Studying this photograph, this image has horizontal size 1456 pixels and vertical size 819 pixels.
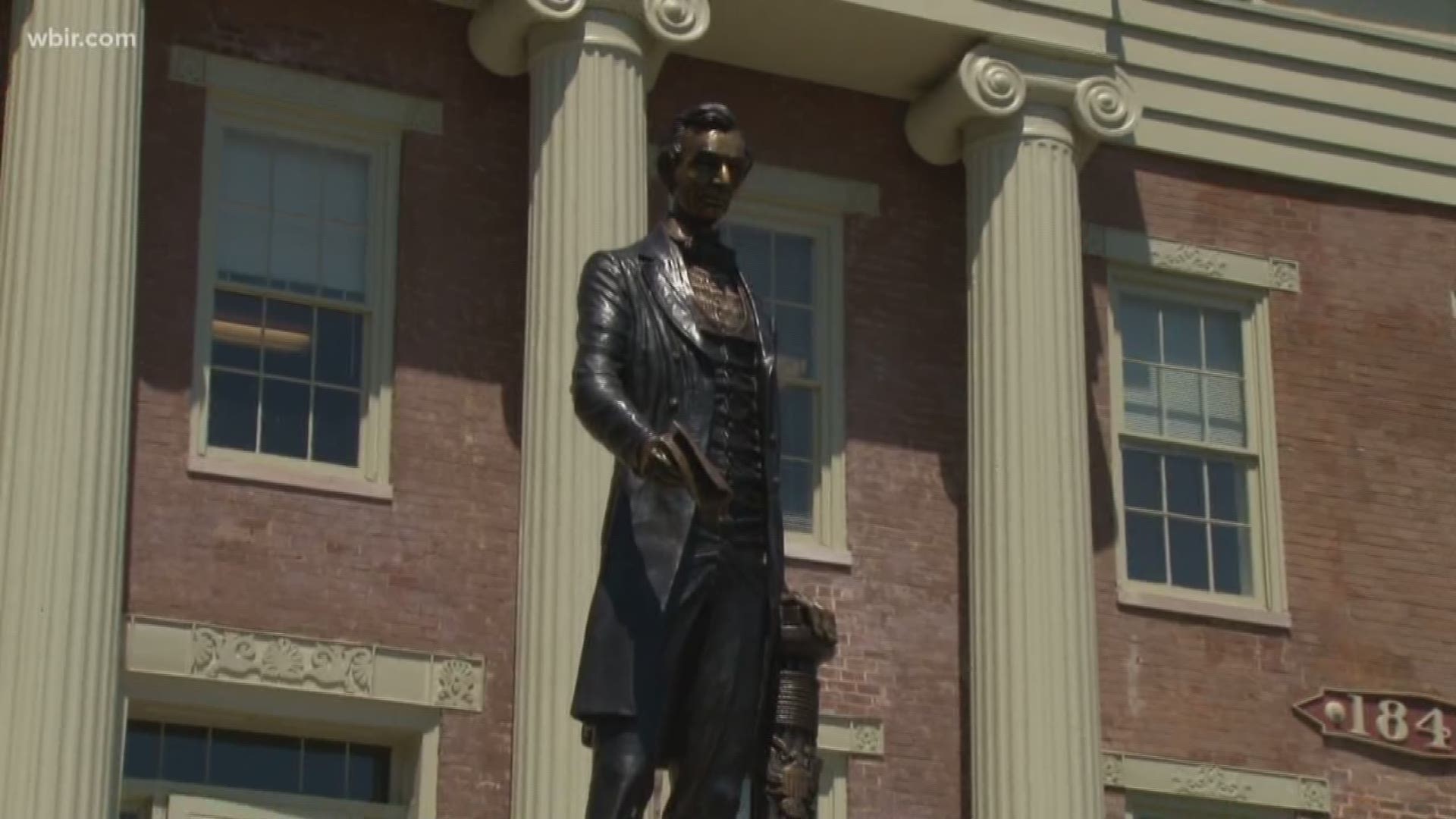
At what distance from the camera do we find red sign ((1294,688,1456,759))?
2291 cm

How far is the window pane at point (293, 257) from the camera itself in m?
21.0

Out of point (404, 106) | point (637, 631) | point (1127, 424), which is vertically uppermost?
point (404, 106)

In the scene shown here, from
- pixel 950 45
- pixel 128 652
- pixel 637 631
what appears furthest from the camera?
pixel 950 45

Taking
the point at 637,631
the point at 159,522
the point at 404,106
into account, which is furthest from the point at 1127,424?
the point at 637,631

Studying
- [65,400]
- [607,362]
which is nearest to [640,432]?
[607,362]

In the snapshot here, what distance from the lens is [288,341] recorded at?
20.9 m

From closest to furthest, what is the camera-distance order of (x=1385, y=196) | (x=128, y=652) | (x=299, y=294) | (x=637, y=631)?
1. (x=637, y=631)
2. (x=128, y=652)
3. (x=299, y=294)
4. (x=1385, y=196)

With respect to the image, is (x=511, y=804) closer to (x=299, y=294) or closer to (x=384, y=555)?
(x=384, y=555)

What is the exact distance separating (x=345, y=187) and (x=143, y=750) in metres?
3.80

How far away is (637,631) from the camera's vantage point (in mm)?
9992

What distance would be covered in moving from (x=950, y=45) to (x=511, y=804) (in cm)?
610

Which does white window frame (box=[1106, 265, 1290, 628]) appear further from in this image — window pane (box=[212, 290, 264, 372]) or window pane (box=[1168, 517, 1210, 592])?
window pane (box=[212, 290, 264, 372])

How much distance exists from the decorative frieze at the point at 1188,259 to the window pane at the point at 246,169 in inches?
222

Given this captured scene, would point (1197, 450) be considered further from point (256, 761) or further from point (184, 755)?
point (184, 755)
